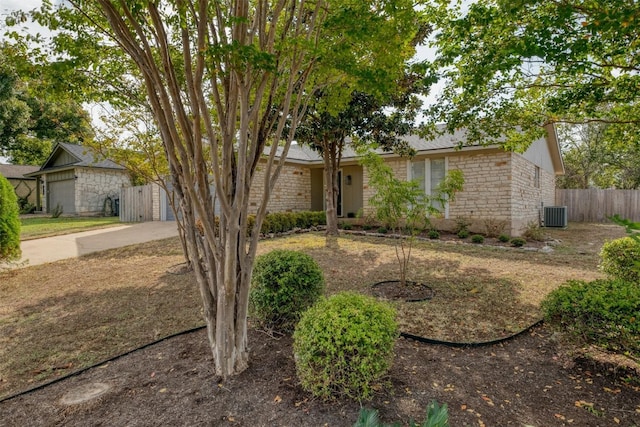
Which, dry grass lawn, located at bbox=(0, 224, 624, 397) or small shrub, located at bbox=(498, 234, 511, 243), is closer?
dry grass lawn, located at bbox=(0, 224, 624, 397)

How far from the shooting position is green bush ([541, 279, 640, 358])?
2.18 metres

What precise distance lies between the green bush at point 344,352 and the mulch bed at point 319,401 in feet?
0.41

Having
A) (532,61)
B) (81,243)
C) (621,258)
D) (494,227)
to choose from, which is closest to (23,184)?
(81,243)

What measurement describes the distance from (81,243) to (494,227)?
11.3 metres

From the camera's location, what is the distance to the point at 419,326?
3.41m

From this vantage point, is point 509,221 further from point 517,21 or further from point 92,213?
point 92,213

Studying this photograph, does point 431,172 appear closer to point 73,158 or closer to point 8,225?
point 8,225

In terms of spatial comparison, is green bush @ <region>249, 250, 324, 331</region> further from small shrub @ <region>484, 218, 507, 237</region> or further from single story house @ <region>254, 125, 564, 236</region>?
small shrub @ <region>484, 218, 507, 237</region>

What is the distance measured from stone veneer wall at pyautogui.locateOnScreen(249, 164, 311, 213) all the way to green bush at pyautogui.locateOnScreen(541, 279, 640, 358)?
10.7 metres

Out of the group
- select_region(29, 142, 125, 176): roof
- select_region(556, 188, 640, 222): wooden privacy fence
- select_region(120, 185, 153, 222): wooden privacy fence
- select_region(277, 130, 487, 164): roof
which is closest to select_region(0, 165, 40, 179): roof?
select_region(29, 142, 125, 176): roof

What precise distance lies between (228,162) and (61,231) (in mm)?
11259

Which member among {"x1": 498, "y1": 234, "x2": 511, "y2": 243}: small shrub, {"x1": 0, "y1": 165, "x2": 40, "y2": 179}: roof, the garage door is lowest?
{"x1": 498, "y1": 234, "x2": 511, "y2": 243}: small shrub

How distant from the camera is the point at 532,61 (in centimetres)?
438

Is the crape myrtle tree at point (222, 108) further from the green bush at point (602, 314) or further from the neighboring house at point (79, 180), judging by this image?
the neighboring house at point (79, 180)
